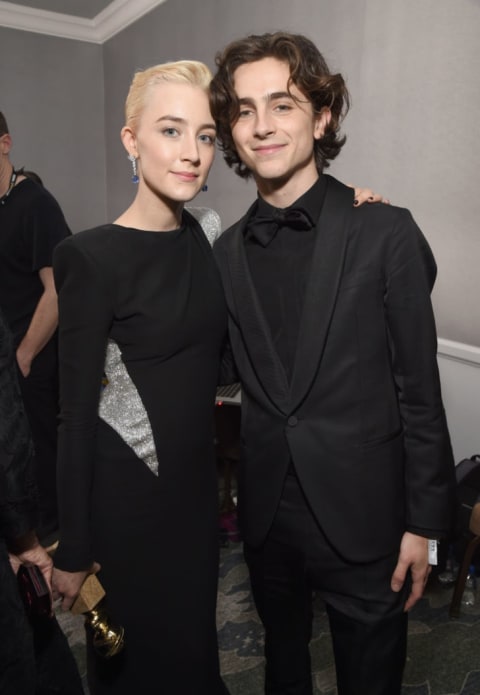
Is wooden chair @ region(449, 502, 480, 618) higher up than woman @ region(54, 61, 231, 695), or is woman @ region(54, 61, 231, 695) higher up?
woman @ region(54, 61, 231, 695)

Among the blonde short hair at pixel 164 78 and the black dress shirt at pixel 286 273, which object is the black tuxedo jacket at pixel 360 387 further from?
the blonde short hair at pixel 164 78

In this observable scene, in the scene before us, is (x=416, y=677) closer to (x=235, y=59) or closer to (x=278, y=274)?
(x=278, y=274)

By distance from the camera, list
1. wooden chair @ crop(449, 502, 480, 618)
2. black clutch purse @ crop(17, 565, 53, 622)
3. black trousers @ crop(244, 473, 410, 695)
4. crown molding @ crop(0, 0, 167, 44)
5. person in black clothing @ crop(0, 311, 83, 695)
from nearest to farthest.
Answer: person in black clothing @ crop(0, 311, 83, 695) < black clutch purse @ crop(17, 565, 53, 622) < black trousers @ crop(244, 473, 410, 695) < wooden chair @ crop(449, 502, 480, 618) < crown molding @ crop(0, 0, 167, 44)

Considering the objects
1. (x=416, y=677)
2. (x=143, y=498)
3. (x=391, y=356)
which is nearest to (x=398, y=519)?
(x=391, y=356)

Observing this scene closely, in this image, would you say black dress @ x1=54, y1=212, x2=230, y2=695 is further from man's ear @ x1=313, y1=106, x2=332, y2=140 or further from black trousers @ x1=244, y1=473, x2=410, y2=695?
man's ear @ x1=313, y1=106, x2=332, y2=140

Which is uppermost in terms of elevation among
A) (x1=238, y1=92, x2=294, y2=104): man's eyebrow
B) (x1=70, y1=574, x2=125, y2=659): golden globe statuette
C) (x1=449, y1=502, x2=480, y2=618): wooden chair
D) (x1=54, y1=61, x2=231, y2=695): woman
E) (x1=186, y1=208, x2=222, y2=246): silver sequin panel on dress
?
(x1=238, y1=92, x2=294, y2=104): man's eyebrow

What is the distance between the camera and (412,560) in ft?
4.64

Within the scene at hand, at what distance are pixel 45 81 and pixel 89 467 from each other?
5.49 meters

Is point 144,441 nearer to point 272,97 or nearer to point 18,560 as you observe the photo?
Answer: point 18,560

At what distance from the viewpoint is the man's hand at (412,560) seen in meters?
1.41

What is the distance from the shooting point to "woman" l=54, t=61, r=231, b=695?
133 centimetres

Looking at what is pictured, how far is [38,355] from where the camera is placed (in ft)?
9.72

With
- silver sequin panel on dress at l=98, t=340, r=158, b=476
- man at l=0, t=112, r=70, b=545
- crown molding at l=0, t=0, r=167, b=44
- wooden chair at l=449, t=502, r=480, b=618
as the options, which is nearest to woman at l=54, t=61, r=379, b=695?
silver sequin panel on dress at l=98, t=340, r=158, b=476

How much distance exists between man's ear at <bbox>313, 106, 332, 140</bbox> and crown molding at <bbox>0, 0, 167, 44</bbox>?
171 inches
